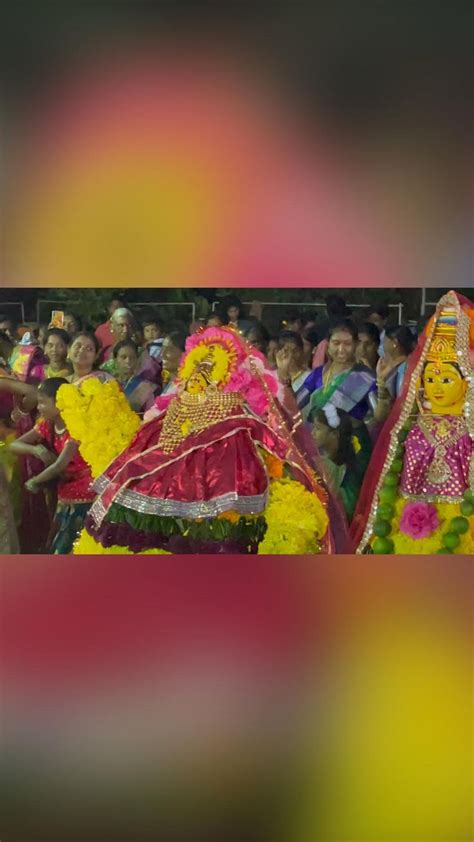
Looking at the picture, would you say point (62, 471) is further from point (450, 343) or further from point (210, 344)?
point (450, 343)

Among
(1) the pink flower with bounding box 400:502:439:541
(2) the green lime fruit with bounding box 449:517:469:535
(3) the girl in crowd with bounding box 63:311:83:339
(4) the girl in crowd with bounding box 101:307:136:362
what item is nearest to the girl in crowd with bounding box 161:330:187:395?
(4) the girl in crowd with bounding box 101:307:136:362

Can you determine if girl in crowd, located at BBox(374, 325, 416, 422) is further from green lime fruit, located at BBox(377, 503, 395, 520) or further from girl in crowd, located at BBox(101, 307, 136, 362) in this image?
girl in crowd, located at BBox(101, 307, 136, 362)

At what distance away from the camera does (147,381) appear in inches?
110

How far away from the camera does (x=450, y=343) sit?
273 centimetres

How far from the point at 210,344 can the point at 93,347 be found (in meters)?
0.33

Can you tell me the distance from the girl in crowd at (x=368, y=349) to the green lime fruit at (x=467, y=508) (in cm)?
44

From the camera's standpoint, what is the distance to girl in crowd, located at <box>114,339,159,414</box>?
109 inches

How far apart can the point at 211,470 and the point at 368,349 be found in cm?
55

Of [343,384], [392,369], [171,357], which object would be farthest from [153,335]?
[392,369]

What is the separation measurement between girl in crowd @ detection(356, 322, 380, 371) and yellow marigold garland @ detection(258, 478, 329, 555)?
39 centimetres
